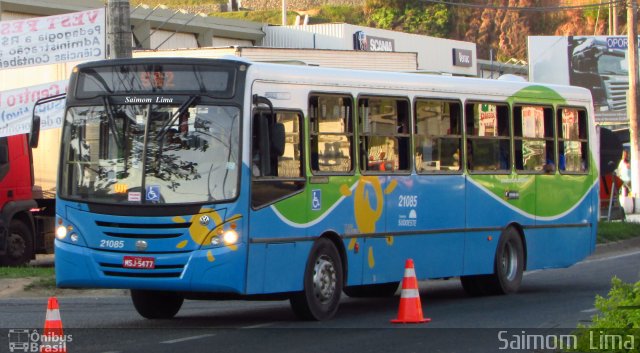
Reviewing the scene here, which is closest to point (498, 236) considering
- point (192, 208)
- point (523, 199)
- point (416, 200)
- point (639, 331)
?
point (523, 199)

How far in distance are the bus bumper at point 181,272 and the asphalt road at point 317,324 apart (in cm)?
48

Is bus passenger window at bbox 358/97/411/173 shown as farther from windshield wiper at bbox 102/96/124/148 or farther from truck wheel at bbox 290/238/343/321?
windshield wiper at bbox 102/96/124/148

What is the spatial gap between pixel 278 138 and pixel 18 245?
413 inches

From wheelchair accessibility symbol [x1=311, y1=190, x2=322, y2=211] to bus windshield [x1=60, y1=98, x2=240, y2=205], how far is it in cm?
134

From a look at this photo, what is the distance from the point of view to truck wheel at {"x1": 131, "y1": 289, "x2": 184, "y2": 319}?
557 inches

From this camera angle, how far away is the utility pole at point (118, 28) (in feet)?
58.2

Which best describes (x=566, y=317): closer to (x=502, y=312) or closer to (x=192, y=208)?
(x=502, y=312)

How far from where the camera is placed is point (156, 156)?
1291 cm

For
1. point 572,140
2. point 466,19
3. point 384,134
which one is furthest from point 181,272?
point 466,19

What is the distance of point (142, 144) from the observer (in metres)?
13.0

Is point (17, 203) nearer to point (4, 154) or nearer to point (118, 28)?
point (4, 154)

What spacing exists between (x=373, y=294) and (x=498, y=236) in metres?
1.92

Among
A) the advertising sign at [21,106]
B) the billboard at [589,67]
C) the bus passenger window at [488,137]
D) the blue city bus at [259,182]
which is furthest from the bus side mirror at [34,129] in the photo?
the billboard at [589,67]

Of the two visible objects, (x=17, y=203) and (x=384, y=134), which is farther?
(x=17, y=203)
